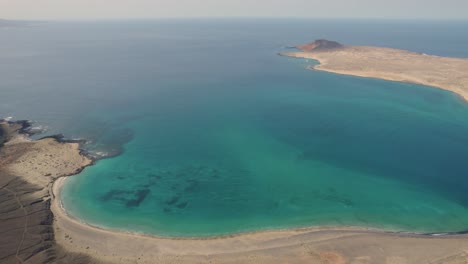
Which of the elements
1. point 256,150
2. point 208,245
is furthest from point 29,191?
point 256,150

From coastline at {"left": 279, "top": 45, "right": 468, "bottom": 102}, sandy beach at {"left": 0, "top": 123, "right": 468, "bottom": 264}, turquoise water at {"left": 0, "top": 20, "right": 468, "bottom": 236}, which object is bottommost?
sandy beach at {"left": 0, "top": 123, "right": 468, "bottom": 264}

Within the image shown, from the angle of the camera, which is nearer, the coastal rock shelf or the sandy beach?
the sandy beach

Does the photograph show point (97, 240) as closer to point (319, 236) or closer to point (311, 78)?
point (319, 236)

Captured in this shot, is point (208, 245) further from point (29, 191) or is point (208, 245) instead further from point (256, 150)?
point (29, 191)

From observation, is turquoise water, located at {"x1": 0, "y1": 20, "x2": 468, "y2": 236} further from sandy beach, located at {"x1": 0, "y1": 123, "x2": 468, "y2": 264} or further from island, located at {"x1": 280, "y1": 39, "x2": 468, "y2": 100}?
island, located at {"x1": 280, "y1": 39, "x2": 468, "y2": 100}

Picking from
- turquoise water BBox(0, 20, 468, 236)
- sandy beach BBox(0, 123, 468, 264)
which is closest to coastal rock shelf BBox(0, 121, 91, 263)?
sandy beach BBox(0, 123, 468, 264)
